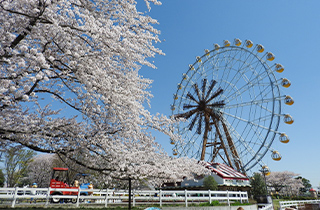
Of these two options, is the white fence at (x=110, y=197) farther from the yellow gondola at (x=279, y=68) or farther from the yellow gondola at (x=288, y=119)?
the yellow gondola at (x=279, y=68)

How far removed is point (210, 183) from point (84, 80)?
15.6 m

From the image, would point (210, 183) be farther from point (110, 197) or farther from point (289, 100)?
point (289, 100)

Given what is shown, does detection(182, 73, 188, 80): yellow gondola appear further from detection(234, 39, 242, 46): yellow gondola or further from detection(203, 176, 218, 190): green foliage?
detection(203, 176, 218, 190): green foliage

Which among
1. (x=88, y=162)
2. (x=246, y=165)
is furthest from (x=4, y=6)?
(x=246, y=165)

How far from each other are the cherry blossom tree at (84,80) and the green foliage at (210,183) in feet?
33.9

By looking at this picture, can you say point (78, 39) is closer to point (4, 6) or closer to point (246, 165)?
point (4, 6)

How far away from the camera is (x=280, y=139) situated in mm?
20625

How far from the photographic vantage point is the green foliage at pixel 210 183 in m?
17.0

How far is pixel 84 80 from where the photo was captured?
4.90m

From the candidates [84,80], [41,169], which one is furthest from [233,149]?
[41,169]

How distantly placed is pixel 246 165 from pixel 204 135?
19.3 feet

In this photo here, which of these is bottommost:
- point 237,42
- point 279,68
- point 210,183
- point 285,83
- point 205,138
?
point 210,183

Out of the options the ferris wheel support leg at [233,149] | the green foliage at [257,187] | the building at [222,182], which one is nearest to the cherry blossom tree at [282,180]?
the green foliage at [257,187]

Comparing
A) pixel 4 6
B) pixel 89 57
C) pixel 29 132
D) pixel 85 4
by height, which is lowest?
pixel 29 132
